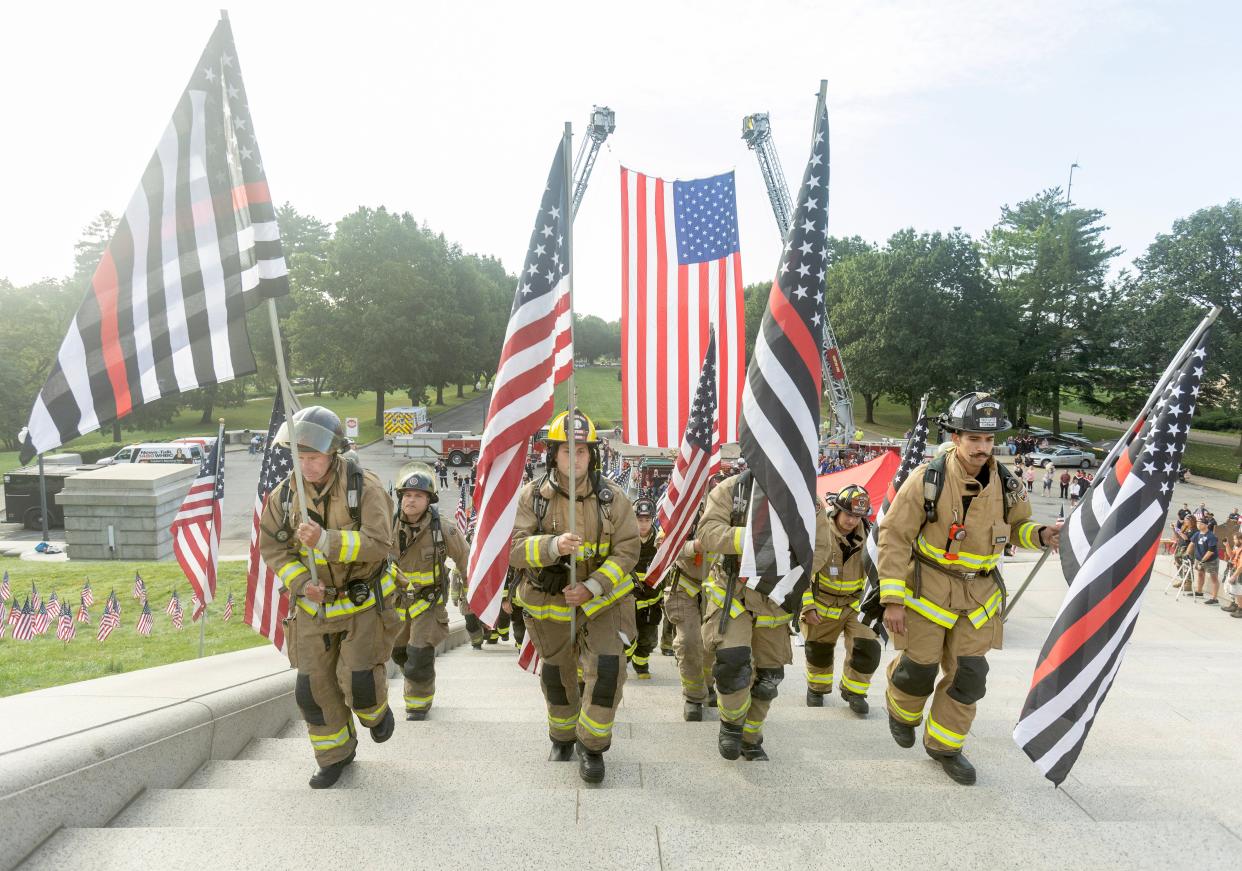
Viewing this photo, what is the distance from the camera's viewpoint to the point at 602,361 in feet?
499

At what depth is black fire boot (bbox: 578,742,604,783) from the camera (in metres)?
4.46

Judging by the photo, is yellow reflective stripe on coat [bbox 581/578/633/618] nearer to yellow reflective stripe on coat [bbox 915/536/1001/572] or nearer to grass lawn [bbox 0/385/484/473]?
yellow reflective stripe on coat [bbox 915/536/1001/572]

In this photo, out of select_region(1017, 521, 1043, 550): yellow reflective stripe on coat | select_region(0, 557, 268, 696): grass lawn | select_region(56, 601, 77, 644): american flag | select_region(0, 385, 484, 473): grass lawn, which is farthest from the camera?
select_region(0, 385, 484, 473): grass lawn

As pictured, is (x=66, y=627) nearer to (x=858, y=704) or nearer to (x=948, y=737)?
(x=858, y=704)

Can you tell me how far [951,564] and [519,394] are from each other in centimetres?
303

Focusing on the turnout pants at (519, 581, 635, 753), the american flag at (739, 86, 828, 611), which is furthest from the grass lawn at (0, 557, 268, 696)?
the american flag at (739, 86, 828, 611)

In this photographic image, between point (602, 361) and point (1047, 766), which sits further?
point (602, 361)

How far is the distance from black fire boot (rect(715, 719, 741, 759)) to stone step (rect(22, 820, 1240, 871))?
1.33 metres

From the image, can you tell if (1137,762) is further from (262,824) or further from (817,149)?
(262,824)

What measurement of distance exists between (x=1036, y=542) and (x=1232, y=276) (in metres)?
55.7

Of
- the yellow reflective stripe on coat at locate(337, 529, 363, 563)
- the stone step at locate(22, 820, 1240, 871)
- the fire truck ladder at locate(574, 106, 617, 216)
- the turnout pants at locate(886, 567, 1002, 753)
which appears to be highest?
the fire truck ladder at locate(574, 106, 617, 216)

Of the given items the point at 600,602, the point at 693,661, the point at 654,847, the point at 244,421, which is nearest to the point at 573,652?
the point at 600,602

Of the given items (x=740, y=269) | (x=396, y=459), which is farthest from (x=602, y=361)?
(x=740, y=269)

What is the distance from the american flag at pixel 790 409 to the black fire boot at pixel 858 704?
1.97 m
